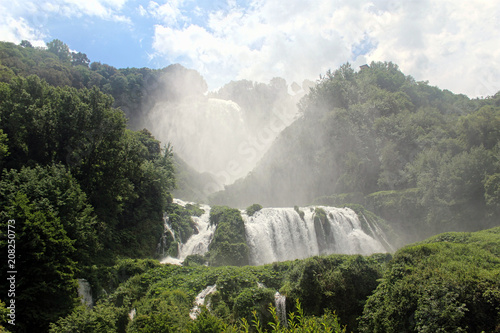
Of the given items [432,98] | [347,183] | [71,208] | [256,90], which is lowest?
[71,208]

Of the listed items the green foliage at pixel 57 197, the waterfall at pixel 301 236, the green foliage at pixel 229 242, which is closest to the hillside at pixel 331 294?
the green foliage at pixel 57 197

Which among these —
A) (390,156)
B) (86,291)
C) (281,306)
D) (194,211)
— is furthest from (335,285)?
(390,156)

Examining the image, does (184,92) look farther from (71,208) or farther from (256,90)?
(71,208)

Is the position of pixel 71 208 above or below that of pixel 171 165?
below

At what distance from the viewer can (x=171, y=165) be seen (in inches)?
1389

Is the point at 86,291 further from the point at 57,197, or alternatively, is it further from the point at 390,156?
the point at 390,156

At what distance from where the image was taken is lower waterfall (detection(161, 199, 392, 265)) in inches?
1256

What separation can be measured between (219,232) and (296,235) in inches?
356

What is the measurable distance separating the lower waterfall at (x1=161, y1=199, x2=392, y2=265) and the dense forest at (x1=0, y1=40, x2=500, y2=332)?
66.1 inches

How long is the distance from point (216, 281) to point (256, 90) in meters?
106

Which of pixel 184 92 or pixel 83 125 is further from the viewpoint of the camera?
pixel 184 92

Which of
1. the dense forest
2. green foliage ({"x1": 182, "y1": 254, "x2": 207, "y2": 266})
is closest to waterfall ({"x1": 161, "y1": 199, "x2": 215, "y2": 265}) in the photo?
the dense forest

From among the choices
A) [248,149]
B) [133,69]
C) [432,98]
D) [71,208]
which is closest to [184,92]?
[133,69]

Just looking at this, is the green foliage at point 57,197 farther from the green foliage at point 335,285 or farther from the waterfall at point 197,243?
the green foliage at point 335,285
